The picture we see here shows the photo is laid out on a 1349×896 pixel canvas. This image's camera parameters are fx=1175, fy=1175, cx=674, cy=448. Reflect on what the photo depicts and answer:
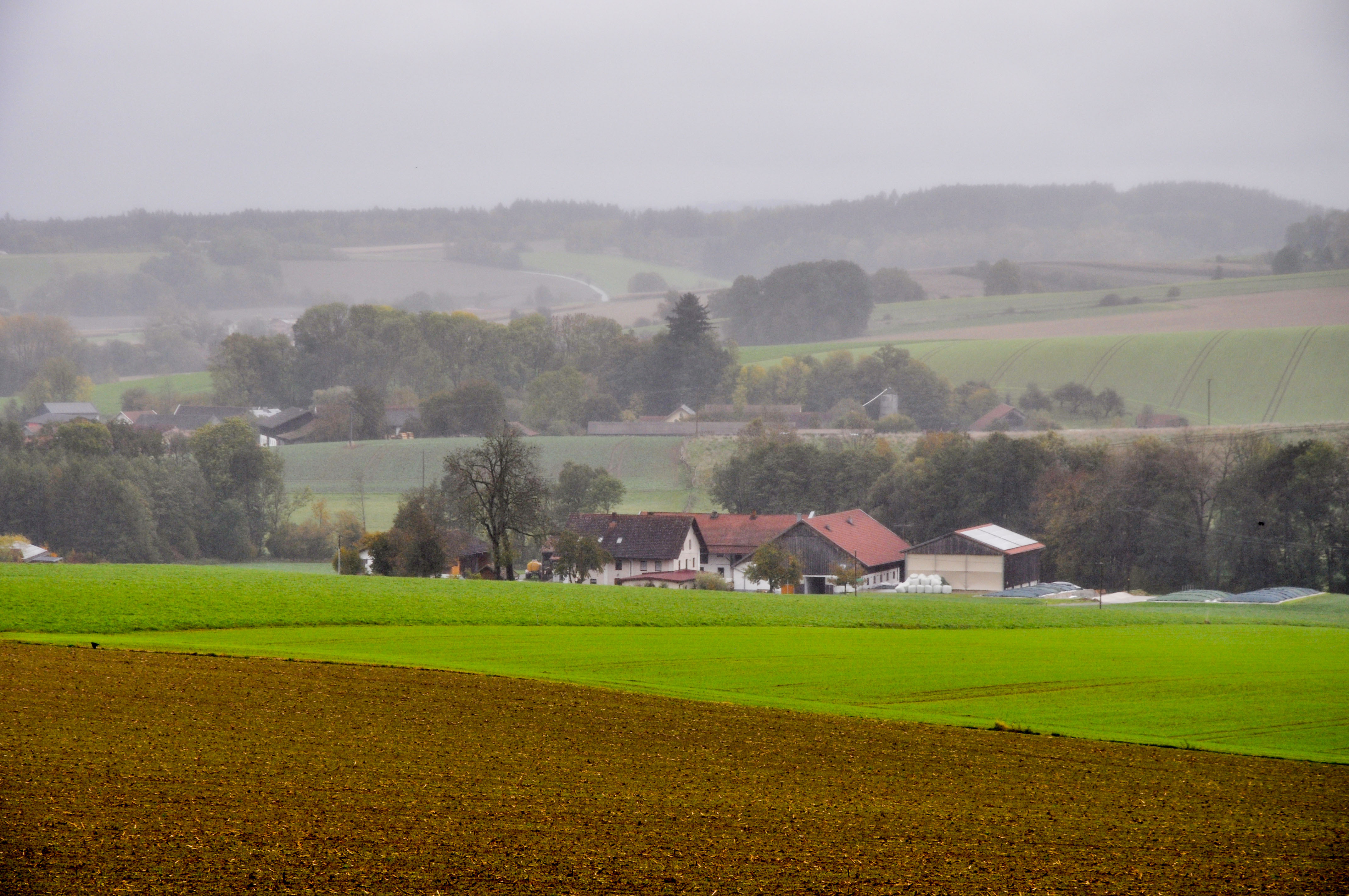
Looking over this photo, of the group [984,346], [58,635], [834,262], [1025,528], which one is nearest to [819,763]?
[58,635]

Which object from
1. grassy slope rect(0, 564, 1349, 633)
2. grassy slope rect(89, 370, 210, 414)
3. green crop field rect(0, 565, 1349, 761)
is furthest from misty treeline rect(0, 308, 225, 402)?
green crop field rect(0, 565, 1349, 761)

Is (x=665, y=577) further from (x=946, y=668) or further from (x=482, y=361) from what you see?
(x=482, y=361)

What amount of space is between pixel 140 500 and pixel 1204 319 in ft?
348

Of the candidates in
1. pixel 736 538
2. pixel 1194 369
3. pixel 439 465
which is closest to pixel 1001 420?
pixel 1194 369

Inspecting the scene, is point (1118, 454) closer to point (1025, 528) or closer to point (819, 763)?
point (1025, 528)

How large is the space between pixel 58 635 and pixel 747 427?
247 ft

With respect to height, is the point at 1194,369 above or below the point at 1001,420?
above

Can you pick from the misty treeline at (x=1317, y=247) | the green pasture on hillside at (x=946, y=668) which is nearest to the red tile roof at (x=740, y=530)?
the green pasture on hillside at (x=946, y=668)

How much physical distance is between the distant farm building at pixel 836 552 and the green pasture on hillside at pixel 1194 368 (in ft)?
129

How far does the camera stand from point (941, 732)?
755 inches

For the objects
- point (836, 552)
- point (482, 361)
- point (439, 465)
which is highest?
point (482, 361)

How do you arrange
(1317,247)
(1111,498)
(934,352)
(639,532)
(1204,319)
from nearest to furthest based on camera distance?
(639,532)
(1111,498)
(1204,319)
(934,352)
(1317,247)

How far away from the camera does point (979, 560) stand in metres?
62.9

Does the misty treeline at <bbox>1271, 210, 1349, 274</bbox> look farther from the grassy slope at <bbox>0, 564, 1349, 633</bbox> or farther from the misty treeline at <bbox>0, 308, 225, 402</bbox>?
the misty treeline at <bbox>0, 308, 225, 402</bbox>
